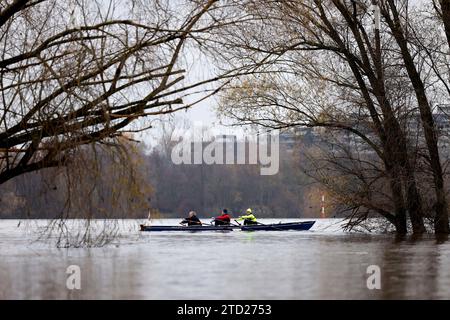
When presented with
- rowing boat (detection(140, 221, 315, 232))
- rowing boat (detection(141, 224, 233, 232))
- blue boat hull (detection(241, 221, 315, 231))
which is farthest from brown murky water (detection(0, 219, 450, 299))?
blue boat hull (detection(241, 221, 315, 231))

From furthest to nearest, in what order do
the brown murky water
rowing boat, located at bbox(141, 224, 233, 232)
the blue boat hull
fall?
1. the blue boat hull
2. rowing boat, located at bbox(141, 224, 233, 232)
3. the brown murky water

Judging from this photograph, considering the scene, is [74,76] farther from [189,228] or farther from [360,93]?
[189,228]

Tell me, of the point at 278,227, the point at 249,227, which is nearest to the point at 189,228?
the point at 249,227

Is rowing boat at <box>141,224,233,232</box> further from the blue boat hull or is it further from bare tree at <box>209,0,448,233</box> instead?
bare tree at <box>209,0,448,233</box>

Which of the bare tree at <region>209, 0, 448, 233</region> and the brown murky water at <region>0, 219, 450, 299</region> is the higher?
the bare tree at <region>209, 0, 448, 233</region>

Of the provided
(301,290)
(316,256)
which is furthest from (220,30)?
(301,290)

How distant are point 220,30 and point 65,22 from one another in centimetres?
270

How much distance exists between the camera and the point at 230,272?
557 inches

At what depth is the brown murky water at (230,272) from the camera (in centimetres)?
1107

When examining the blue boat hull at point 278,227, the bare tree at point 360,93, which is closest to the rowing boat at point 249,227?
the blue boat hull at point 278,227

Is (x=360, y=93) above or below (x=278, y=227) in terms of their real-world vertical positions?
above

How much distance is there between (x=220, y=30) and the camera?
53.8ft

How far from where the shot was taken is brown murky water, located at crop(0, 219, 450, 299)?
11070 millimetres
